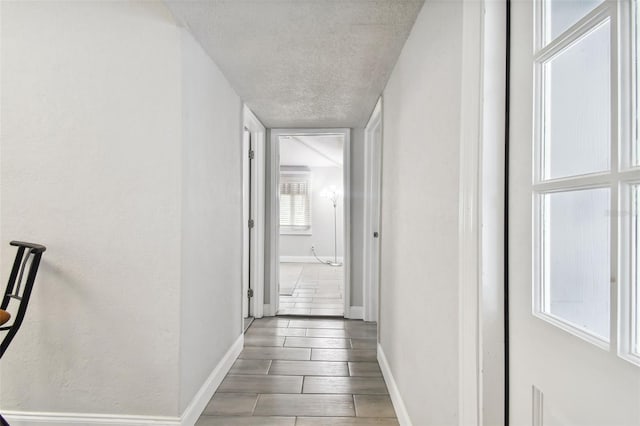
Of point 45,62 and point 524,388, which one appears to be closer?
point 524,388

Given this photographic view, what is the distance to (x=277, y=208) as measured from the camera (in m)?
3.81

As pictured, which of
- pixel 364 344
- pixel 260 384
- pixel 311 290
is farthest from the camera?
pixel 311 290

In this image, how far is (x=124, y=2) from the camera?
166 centimetres

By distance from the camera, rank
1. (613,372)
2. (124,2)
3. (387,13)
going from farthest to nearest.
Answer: (124,2) → (387,13) → (613,372)

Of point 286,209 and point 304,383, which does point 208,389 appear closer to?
point 304,383

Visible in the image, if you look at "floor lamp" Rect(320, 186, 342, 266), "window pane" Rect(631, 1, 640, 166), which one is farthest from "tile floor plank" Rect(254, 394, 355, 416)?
"floor lamp" Rect(320, 186, 342, 266)

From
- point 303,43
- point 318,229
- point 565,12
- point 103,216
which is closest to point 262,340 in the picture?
point 103,216

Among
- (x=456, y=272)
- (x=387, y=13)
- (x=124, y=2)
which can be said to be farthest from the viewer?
(x=124, y=2)

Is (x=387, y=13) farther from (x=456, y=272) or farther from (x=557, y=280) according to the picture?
(x=557, y=280)

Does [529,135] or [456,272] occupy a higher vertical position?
[529,135]

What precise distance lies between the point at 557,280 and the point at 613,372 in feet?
0.65

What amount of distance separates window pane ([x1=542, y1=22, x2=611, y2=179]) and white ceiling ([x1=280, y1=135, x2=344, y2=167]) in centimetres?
474

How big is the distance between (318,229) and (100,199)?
21.7 feet

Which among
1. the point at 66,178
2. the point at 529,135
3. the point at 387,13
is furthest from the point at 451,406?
the point at 66,178
